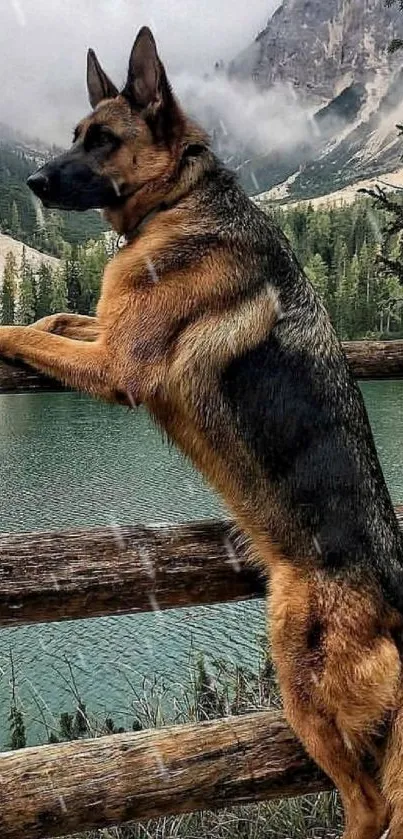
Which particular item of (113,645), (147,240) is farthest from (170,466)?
(147,240)

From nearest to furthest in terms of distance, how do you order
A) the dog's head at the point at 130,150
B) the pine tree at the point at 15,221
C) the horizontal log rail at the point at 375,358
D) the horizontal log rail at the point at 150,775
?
the horizontal log rail at the point at 150,775 < the dog's head at the point at 130,150 < the horizontal log rail at the point at 375,358 < the pine tree at the point at 15,221

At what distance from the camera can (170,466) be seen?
18078mm

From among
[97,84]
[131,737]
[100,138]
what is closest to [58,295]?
[97,84]

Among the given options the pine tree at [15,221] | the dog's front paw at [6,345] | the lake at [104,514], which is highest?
the pine tree at [15,221]

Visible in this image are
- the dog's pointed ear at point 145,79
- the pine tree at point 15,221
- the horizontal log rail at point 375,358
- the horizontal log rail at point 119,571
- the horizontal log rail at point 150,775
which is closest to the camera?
the horizontal log rail at point 150,775

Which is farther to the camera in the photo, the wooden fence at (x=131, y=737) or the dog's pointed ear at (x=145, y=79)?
the dog's pointed ear at (x=145, y=79)

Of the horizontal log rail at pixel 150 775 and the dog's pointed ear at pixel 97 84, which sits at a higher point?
the dog's pointed ear at pixel 97 84

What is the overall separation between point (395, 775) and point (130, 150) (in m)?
2.40

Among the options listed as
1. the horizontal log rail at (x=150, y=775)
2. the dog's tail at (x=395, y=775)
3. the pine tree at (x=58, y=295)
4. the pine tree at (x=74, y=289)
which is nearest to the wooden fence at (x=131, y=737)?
the horizontal log rail at (x=150, y=775)

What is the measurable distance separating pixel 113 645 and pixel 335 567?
7.10 meters

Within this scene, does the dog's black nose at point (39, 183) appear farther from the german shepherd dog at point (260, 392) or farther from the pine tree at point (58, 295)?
the pine tree at point (58, 295)

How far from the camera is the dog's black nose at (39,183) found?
2979mm

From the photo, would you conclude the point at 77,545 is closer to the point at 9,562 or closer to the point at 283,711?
the point at 9,562

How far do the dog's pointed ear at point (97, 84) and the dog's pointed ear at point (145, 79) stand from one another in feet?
0.38
